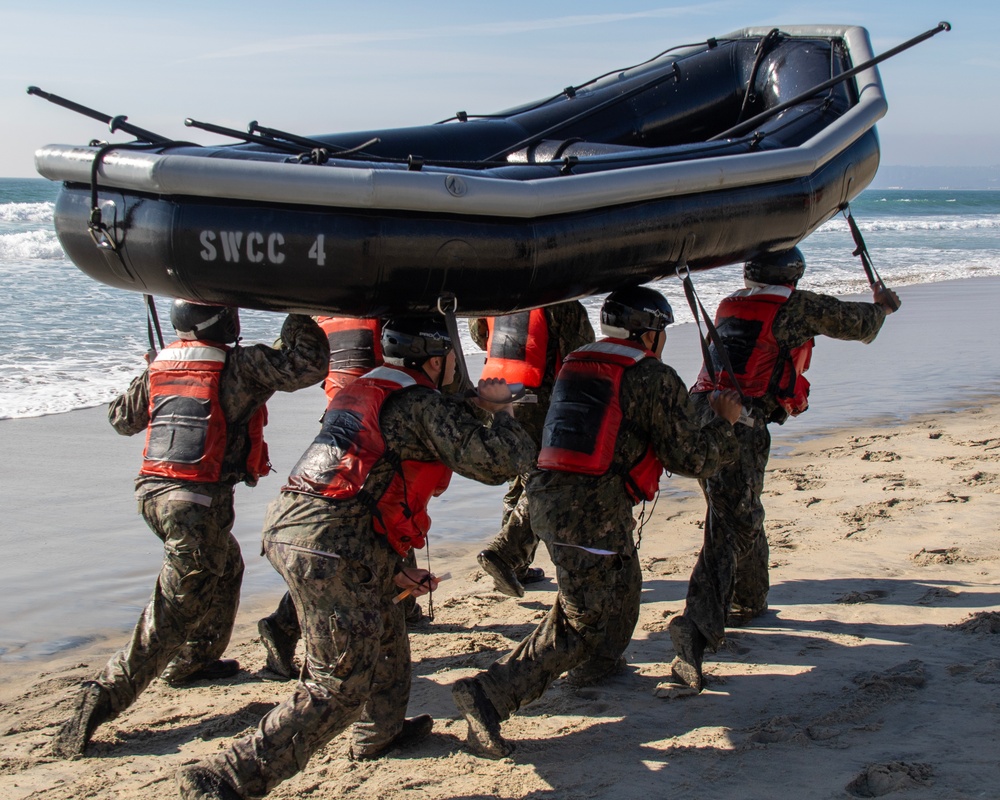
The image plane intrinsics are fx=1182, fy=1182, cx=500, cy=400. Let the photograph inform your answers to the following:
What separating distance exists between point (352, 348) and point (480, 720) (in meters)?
2.09

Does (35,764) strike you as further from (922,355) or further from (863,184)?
(922,355)

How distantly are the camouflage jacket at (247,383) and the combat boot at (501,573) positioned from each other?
1390mm

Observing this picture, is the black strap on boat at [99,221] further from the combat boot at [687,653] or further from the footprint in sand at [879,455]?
the footprint in sand at [879,455]

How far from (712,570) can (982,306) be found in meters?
13.0

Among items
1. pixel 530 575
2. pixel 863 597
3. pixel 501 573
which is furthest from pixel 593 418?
pixel 863 597

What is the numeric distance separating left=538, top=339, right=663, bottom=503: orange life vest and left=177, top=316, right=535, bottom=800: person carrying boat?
469mm

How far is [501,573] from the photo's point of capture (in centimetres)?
563

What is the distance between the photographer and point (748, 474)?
5.27 m

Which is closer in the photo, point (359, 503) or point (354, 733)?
point (359, 503)

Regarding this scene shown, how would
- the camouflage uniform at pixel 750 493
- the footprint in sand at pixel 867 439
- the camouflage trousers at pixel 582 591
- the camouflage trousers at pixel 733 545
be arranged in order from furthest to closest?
the footprint in sand at pixel 867 439, the camouflage uniform at pixel 750 493, the camouflage trousers at pixel 733 545, the camouflage trousers at pixel 582 591

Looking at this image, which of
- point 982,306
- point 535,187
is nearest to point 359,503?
point 535,187

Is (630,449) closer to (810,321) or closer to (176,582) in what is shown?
(810,321)

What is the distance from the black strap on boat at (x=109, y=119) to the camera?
13.3 feet

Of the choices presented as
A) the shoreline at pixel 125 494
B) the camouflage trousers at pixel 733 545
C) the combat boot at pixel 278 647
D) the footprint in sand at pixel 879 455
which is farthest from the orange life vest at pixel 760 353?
the footprint in sand at pixel 879 455
